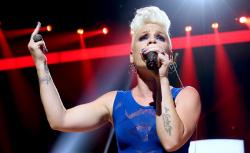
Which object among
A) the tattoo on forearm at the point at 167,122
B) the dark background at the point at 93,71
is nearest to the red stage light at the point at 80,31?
the dark background at the point at 93,71

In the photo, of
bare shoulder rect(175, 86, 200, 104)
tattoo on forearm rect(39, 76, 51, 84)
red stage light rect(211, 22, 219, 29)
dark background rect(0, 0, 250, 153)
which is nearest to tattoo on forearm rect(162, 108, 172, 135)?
bare shoulder rect(175, 86, 200, 104)

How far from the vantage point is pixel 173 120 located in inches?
52.1

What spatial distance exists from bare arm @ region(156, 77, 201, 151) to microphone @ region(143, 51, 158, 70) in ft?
0.18

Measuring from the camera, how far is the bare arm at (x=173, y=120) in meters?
1.32

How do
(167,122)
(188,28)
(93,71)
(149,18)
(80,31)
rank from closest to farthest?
(167,122) → (149,18) → (188,28) → (80,31) → (93,71)

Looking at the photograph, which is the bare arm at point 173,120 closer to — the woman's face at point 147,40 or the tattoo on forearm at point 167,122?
the tattoo on forearm at point 167,122

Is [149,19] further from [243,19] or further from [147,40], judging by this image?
[243,19]

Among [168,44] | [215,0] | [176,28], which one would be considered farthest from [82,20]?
[168,44]

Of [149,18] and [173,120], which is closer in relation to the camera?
[173,120]

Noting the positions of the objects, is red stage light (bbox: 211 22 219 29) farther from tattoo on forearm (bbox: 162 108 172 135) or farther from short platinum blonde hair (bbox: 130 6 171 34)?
tattoo on forearm (bbox: 162 108 172 135)

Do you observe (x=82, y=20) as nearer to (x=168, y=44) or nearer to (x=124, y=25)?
(x=124, y=25)

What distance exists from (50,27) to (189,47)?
2.13 meters

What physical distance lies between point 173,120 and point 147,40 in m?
0.36

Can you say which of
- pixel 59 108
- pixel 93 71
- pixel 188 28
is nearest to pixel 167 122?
pixel 59 108
